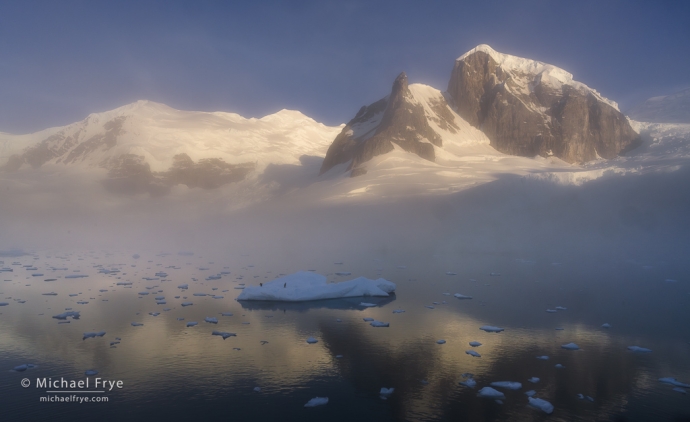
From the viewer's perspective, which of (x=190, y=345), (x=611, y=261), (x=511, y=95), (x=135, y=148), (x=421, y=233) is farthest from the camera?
(x=135, y=148)

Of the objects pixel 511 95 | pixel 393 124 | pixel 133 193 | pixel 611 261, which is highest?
pixel 511 95

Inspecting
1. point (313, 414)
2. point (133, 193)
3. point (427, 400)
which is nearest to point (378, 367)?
point (427, 400)

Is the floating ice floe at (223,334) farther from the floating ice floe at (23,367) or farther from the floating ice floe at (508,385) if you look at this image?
the floating ice floe at (508,385)

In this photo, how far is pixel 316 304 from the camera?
63.8 feet

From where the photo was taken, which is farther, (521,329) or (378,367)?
(521,329)

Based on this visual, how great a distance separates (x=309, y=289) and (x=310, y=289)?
1.8 inches

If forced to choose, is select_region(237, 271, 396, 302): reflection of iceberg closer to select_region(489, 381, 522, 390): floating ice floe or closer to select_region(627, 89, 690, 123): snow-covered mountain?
select_region(489, 381, 522, 390): floating ice floe

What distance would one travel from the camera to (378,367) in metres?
11.6

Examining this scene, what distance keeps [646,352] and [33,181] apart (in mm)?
A: 108440

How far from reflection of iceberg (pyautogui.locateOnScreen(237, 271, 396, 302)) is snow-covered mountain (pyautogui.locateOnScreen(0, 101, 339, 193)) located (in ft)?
248

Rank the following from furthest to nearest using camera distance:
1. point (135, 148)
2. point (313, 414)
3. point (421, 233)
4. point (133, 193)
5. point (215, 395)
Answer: point (135, 148), point (133, 193), point (421, 233), point (215, 395), point (313, 414)

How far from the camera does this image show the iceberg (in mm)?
19781

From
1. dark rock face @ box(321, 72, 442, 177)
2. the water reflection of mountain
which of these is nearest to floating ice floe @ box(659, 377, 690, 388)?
the water reflection of mountain

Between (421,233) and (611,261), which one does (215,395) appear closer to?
(611,261)
